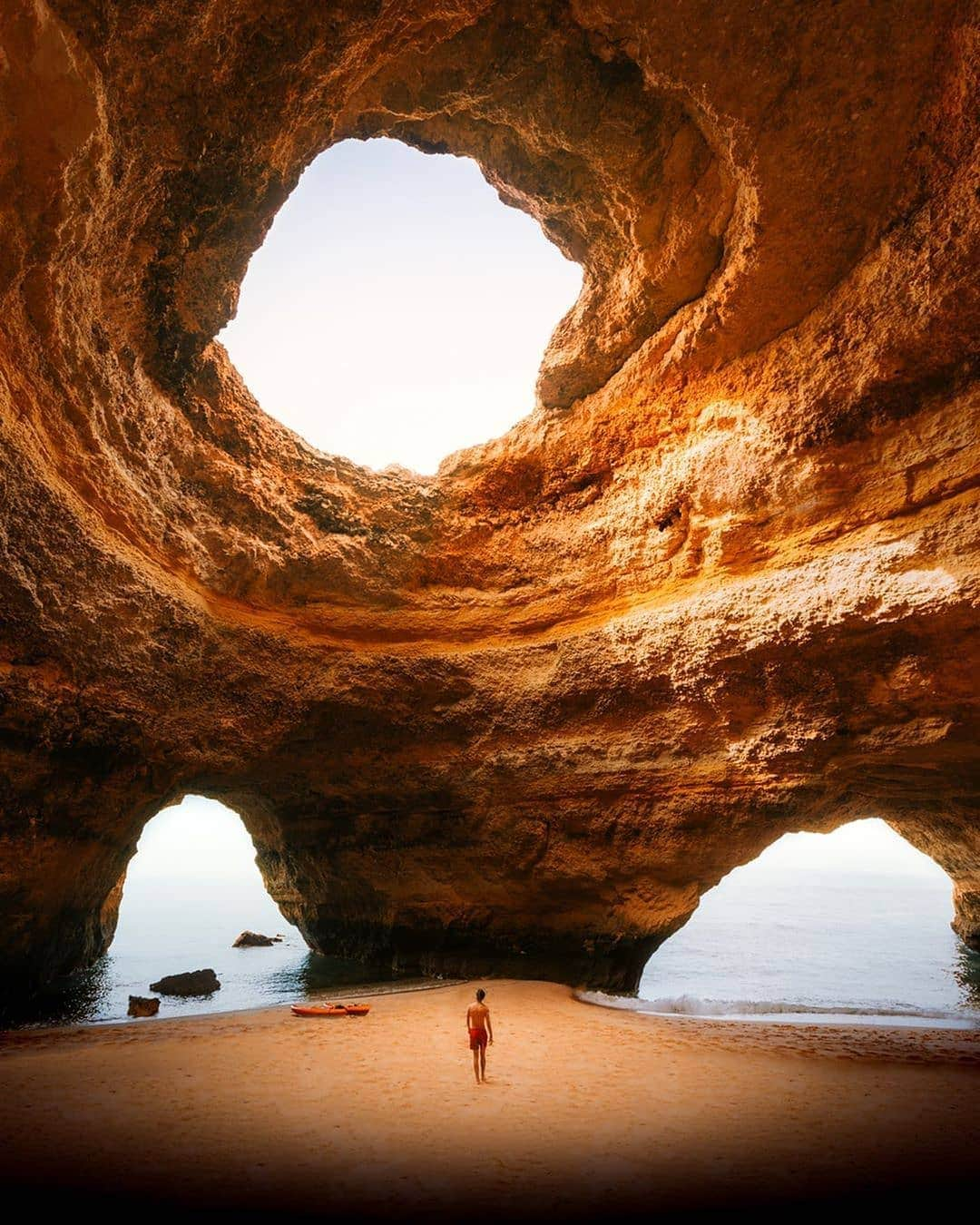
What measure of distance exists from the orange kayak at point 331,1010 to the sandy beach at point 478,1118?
50 cm

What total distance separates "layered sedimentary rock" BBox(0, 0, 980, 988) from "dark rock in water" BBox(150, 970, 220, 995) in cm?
178

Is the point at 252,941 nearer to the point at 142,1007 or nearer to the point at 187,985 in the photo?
the point at 187,985

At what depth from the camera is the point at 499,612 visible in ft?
36.0

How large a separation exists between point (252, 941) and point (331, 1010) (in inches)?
574

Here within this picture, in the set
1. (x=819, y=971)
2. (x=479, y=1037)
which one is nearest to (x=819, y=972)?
(x=819, y=971)

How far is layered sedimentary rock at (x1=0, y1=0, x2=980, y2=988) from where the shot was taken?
21.4 ft

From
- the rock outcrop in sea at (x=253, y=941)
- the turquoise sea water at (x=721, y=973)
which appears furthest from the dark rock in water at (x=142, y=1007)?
the rock outcrop in sea at (x=253, y=941)

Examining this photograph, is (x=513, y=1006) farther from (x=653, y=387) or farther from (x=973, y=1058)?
(x=653, y=387)

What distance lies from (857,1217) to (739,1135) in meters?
1.28

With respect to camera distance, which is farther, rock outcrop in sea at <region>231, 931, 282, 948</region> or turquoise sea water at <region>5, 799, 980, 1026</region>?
rock outcrop in sea at <region>231, 931, 282, 948</region>

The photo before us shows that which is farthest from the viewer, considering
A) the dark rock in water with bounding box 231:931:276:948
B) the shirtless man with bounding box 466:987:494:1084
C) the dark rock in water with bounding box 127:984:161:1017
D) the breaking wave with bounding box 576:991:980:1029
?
the dark rock in water with bounding box 231:931:276:948

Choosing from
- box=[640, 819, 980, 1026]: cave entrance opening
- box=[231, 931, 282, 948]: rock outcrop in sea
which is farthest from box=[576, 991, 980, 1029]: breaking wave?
box=[231, 931, 282, 948]: rock outcrop in sea

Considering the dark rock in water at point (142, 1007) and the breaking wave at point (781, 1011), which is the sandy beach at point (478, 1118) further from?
the dark rock in water at point (142, 1007)

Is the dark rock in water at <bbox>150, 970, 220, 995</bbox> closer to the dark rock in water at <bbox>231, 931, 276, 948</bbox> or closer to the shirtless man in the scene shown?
the dark rock in water at <bbox>231, 931, 276, 948</bbox>
